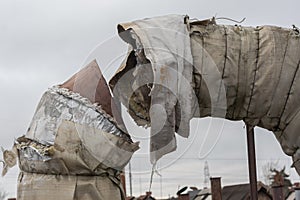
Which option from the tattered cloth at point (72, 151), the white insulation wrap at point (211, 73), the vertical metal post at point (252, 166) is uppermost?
the white insulation wrap at point (211, 73)

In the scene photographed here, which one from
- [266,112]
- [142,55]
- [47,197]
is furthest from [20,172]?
[266,112]

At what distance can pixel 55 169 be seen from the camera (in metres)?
2.81

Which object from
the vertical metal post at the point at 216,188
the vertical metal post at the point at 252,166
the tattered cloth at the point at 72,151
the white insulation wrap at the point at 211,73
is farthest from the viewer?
the vertical metal post at the point at 216,188

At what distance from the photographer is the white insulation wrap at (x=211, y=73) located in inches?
94.3

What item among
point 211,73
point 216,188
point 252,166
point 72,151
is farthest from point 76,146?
point 216,188

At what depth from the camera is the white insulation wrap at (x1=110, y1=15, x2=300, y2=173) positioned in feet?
7.86

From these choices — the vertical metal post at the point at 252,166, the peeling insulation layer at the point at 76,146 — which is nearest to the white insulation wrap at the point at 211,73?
the peeling insulation layer at the point at 76,146

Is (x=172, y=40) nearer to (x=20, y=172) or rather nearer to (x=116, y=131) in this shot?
(x=116, y=131)

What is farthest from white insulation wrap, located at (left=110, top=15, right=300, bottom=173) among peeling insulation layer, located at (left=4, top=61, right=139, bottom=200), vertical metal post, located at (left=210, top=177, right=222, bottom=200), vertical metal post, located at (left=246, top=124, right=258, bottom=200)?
vertical metal post, located at (left=210, top=177, right=222, bottom=200)

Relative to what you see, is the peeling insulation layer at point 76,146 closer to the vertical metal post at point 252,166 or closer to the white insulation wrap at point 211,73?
the white insulation wrap at point 211,73

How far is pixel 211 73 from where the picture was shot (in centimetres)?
248

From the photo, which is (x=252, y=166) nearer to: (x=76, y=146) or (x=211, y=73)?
(x=211, y=73)

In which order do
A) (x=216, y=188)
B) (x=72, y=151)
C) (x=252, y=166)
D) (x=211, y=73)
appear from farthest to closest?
(x=216, y=188) → (x=252, y=166) → (x=72, y=151) → (x=211, y=73)

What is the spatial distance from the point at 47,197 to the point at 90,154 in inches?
12.0
